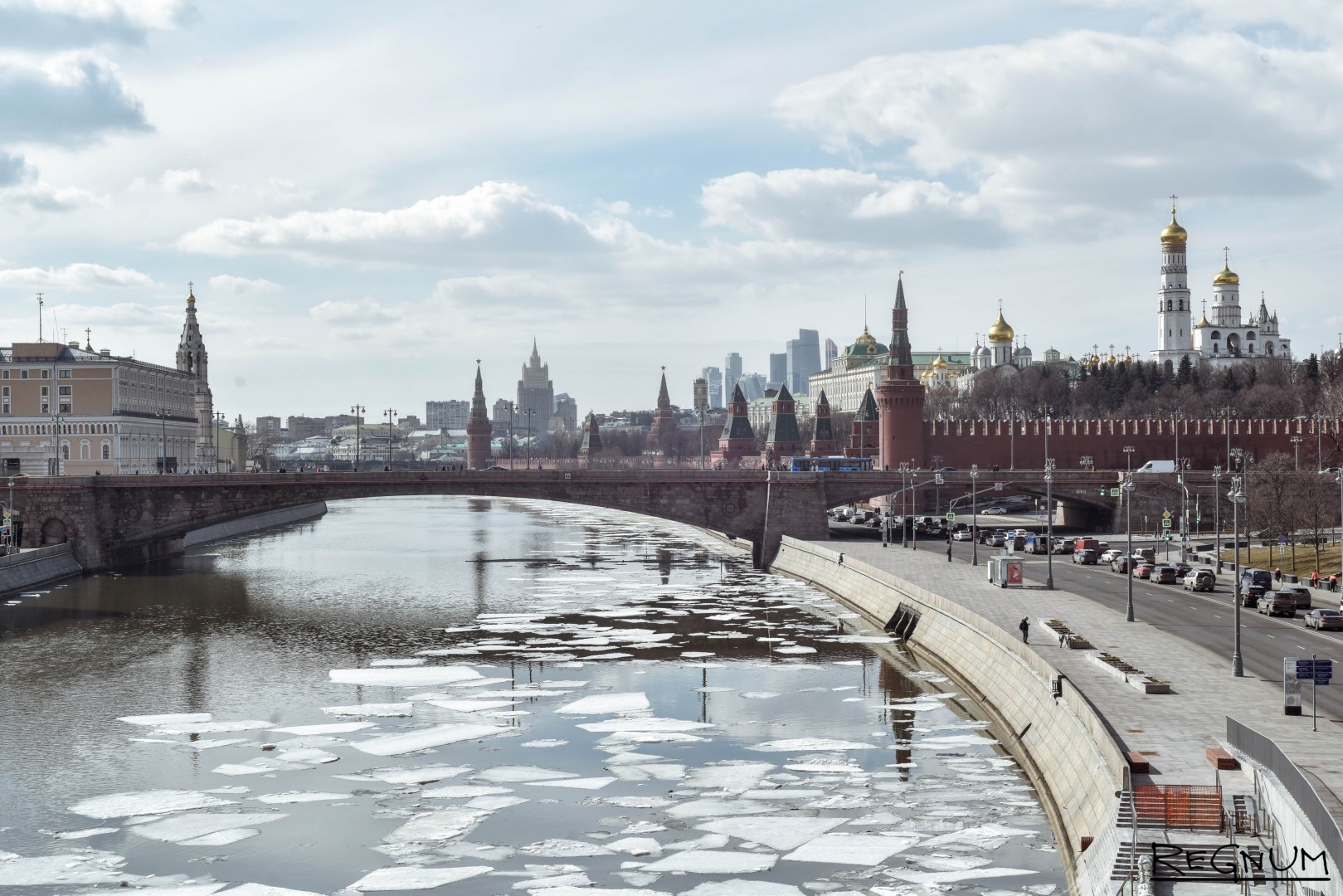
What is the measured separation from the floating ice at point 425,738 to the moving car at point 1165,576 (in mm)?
35780

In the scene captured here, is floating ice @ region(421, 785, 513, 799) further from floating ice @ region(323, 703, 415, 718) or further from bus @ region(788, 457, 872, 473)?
bus @ region(788, 457, 872, 473)

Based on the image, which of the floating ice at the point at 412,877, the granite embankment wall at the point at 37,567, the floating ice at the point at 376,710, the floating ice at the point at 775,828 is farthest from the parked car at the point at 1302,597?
A: the granite embankment wall at the point at 37,567

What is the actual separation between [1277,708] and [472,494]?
55.6 m

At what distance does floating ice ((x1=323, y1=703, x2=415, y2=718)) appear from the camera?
40.5 metres

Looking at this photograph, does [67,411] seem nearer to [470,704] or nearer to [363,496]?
[363,496]

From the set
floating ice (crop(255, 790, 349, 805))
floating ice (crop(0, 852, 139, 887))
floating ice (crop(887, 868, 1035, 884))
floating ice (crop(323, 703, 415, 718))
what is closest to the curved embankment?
floating ice (crop(887, 868, 1035, 884))

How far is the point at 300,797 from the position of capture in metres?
31.4

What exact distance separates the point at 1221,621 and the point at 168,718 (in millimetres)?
33711

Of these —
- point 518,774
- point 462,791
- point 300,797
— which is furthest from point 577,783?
point 300,797

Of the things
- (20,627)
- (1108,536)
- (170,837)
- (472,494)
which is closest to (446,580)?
(472,494)

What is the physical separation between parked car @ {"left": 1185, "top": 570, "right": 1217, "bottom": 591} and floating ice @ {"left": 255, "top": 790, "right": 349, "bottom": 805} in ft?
132

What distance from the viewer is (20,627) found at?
58344mm

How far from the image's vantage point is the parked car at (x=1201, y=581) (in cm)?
5981

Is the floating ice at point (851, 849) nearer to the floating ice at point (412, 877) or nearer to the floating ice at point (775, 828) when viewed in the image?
the floating ice at point (775, 828)
